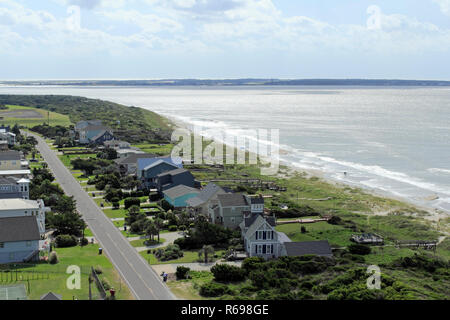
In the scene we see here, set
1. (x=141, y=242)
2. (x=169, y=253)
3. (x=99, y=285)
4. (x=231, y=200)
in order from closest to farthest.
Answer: (x=99, y=285), (x=169, y=253), (x=141, y=242), (x=231, y=200)

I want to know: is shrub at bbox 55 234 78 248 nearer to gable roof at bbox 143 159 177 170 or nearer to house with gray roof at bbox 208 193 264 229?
house with gray roof at bbox 208 193 264 229

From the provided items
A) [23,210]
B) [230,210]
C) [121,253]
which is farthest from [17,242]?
[230,210]

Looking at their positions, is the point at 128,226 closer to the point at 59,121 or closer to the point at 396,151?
the point at 396,151

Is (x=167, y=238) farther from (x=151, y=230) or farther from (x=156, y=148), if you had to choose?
(x=156, y=148)

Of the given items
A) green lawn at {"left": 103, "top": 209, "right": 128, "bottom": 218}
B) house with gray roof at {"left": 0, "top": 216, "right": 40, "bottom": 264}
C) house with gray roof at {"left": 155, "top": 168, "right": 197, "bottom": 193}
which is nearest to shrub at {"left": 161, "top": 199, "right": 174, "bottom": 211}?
green lawn at {"left": 103, "top": 209, "right": 128, "bottom": 218}

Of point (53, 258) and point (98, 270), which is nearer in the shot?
point (98, 270)

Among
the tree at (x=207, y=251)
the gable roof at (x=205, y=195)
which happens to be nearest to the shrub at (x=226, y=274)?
the tree at (x=207, y=251)

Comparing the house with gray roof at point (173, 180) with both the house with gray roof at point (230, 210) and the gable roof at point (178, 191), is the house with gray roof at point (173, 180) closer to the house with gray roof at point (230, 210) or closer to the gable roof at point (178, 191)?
the gable roof at point (178, 191)
